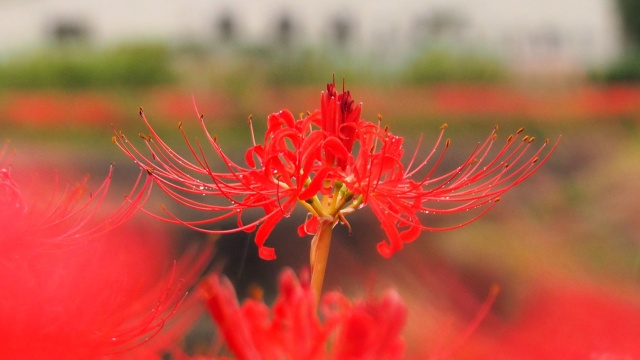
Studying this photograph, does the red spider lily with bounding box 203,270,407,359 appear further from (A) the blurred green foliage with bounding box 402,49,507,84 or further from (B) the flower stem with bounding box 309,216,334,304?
(A) the blurred green foliage with bounding box 402,49,507,84

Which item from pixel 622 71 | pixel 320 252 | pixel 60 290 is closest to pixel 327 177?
pixel 320 252

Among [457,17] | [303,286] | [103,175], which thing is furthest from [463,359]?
[457,17]

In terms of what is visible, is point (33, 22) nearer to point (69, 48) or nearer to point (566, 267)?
point (69, 48)

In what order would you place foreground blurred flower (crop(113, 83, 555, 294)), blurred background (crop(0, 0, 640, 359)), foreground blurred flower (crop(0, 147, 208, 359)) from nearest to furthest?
foreground blurred flower (crop(0, 147, 208, 359)), foreground blurred flower (crop(113, 83, 555, 294)), blurred background (crop(0, 0, 640, 359))

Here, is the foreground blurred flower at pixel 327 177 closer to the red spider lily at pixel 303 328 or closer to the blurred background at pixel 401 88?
the red spider lily at pixel 303 328

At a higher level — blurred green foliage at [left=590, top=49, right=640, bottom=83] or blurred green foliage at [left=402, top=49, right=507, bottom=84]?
blurred green foliage at [left=402, top=49, right=507, bottom=84]

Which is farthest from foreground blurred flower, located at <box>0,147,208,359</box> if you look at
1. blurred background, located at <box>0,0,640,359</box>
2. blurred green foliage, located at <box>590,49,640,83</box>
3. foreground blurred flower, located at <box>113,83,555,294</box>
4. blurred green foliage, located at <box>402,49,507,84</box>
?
blurred green foliage, located at <box>590,49,640,83</box>

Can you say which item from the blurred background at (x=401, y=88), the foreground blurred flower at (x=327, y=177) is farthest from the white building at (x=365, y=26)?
the foreground blurred flower at (x=327, y=177)
